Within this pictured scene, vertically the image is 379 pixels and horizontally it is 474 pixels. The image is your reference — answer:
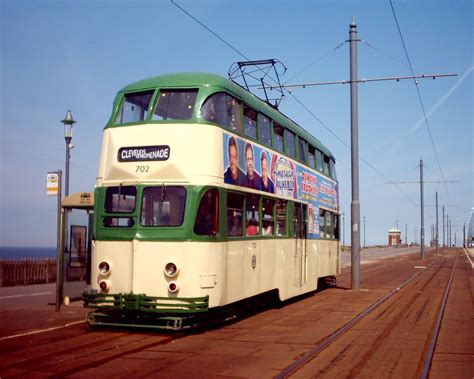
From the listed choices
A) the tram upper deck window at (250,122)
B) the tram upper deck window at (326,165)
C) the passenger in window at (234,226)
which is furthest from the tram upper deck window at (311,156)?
the passenger in window at (234,226)

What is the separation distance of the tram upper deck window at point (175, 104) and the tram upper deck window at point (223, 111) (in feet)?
0.97

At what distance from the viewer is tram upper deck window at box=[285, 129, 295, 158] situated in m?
15.8

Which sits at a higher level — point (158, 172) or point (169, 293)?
point (158, 172)

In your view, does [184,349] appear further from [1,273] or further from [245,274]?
[1,273]

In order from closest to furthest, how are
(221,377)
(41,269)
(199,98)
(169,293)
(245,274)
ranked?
1. (221,377)
2. (169,293)
3. (199,98)
4. (245,274)
5. (41,269)

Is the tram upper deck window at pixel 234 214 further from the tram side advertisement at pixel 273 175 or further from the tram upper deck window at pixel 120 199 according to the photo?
the tram upper deck window at pixel 120 199

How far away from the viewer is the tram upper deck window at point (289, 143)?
15848mm

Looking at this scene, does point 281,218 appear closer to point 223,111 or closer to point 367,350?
point 223,111

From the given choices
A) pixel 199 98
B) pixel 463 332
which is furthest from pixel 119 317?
pixel 463 332

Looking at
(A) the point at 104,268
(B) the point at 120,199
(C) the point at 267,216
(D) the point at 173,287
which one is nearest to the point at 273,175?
(C) the point at 267,216

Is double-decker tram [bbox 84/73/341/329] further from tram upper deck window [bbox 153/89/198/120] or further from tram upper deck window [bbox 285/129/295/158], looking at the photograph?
tram upper deck window [bbox 285/129/295/158]

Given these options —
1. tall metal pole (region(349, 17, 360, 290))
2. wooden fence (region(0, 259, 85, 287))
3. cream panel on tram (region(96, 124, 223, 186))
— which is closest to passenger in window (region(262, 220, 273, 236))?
cream panel on tram (region(96, 124, 223, 186))

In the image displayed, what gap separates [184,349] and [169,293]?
1257 millimetres

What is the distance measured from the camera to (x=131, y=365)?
8414 mm
